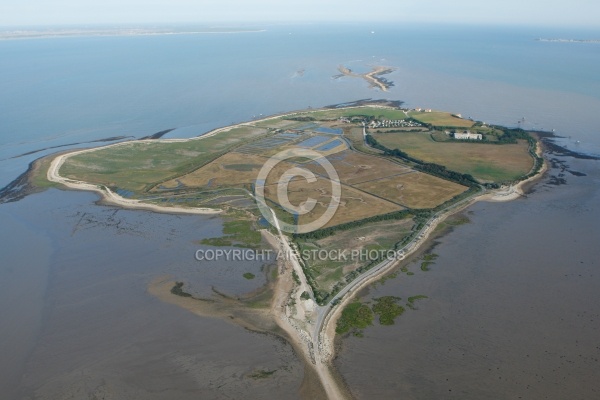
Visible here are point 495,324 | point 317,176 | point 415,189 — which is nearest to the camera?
point 495,324

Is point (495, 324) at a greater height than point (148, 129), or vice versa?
point (495, 324)

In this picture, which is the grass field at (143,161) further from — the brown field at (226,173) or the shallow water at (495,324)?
the shallow water at (495,324)

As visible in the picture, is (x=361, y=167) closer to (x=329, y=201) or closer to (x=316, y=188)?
(x=316, y=188)

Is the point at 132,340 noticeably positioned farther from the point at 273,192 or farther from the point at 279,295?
the point at 273,192

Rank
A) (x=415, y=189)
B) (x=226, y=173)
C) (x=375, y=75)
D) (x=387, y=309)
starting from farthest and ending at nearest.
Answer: (x=375, y=75), (x=226, y=173), (x=415, y=189), (x=387, y=309)

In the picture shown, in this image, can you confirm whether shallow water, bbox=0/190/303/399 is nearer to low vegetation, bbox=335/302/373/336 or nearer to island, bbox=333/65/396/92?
low vegetation, bbox=335/302/373/336

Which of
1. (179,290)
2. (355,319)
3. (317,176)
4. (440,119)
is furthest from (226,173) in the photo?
(440,119)

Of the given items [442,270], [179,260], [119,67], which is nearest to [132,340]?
[179,260]
